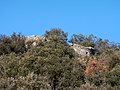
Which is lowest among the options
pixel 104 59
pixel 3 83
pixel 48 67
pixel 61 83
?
pixel 3 83

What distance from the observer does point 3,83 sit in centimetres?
2530

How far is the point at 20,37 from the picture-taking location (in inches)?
2852

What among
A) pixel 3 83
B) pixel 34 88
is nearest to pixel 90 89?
pixel 34 88

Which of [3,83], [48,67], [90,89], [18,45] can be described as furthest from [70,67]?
[3,83]

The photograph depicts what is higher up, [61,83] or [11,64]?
[11,64]

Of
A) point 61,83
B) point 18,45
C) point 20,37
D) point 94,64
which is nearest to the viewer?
point 61,83

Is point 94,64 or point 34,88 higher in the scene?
point 94,64

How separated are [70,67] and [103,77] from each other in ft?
15.2

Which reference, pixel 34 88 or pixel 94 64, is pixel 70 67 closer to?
pixel 94 64

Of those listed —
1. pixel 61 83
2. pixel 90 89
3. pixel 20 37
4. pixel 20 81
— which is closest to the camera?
pixel 20 81

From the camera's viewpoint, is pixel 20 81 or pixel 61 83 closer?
pixel 20 81

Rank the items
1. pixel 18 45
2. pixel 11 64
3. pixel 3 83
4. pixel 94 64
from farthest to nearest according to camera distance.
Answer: pixel 18 45 → pixel 94 64 → pixel 11 64 → pixel 3 83

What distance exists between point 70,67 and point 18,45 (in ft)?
61.0

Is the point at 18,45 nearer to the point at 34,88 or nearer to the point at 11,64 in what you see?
the point at 11,64
